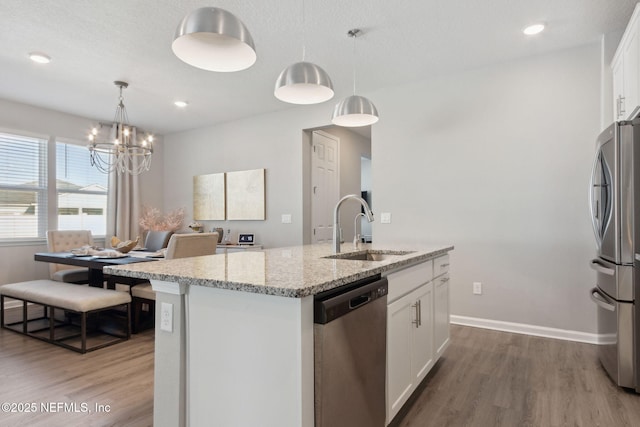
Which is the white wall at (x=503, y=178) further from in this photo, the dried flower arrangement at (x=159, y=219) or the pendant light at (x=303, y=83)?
the dried flower arrangement at (x=159, y=219)

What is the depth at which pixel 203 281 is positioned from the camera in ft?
4.31

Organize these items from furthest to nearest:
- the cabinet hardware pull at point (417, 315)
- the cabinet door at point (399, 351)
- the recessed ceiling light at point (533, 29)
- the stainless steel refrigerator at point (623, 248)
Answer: the recessed ceiling light at point (533, 29) < the stainless steel refrigerator at point (623, 248) < the cabinet hardware pull at point (417, 315) < the cabinet door at point (399, 351)

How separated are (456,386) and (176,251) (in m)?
2.38

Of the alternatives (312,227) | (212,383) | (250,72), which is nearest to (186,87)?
(250,72)

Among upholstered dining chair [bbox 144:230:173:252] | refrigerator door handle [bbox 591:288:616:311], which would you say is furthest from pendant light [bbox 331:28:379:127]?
upholstered dining chair [bbox 144:230:173:252]

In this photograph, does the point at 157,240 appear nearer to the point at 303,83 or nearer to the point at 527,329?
the point at 303,83

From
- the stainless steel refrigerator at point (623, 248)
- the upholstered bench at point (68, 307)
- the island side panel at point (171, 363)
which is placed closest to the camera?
the island side panel at point (171, 363)

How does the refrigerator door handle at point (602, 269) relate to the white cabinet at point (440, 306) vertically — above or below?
above

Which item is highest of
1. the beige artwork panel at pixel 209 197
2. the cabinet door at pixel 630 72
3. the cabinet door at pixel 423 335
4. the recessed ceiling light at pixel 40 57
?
the recessed ceiling light at pixel 40 57

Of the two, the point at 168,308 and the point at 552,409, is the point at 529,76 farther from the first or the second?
the point at 168,308

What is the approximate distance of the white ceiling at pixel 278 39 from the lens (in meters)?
2.57

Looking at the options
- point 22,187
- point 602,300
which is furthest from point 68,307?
point 602,300

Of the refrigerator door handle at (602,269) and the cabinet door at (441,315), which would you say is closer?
the refrigerator door handle at (602,269)

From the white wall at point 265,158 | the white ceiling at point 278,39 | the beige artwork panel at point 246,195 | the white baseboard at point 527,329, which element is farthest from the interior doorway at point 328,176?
the white baseboard at point 527,329
